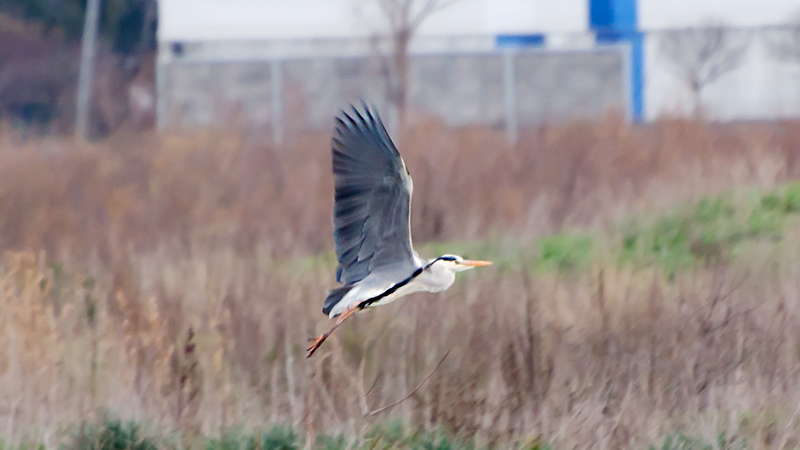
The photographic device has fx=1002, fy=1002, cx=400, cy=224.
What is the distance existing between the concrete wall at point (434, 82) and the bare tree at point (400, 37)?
2.34ft

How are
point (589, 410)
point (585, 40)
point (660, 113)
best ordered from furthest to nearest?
point (585, 40) → point (660, 113) → point (589, 410)

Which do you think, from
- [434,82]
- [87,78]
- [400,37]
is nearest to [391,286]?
[400,37]

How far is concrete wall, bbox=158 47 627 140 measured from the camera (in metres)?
19.0

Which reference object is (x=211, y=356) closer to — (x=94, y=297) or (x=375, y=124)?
(x=94, y=297)

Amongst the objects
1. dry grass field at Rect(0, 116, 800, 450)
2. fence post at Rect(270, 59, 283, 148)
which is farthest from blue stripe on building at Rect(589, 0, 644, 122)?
dry grass field at Rect(0, 116, 800, 450)

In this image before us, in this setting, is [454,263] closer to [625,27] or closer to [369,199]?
[369,199]

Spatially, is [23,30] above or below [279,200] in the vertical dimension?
above

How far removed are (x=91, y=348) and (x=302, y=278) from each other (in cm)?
184

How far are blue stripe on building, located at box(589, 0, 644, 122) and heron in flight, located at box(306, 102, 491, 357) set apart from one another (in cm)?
2034

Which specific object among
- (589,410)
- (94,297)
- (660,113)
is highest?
(660,113)

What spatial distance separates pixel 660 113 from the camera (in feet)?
40.5

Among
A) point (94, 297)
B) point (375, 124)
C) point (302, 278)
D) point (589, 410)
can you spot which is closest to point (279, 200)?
point (302, 278)

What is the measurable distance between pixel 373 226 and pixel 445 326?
2.11 meters

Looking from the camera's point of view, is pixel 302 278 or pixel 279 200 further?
pixel 279 200
